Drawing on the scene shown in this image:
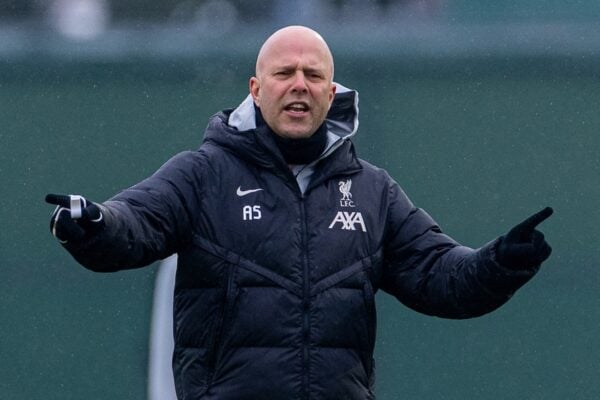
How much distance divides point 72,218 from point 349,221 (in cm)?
63

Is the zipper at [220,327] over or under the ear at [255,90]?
under

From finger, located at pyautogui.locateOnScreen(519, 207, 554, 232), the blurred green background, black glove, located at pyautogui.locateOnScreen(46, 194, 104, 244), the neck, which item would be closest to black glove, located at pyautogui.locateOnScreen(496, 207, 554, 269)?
finger, located at pyautogui.locateOnScreen(519, 207, 554, 232)

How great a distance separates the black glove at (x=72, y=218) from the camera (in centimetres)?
248

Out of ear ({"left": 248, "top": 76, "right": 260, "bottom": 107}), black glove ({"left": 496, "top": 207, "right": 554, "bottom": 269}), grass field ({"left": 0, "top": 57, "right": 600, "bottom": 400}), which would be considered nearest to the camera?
black glove ({"left": 496, "top": 207, "right": 554, "bottom": 269})

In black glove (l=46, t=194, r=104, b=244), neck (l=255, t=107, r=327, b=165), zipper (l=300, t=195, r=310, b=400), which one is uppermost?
neck (l=255, t=107, r=327, b=165)

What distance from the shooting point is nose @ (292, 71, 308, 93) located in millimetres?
2867

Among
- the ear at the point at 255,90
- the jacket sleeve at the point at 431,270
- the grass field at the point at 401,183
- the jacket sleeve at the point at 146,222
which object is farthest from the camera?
the grass field at the point at 401,183

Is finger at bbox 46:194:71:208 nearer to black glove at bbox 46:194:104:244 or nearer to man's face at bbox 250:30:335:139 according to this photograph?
black glove at bbox 46:194:104:244

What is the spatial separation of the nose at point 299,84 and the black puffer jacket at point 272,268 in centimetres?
11

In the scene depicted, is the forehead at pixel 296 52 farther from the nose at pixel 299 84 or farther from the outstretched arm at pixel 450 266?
the outstretched arm at pixel 450 266

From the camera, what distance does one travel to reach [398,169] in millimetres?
4430

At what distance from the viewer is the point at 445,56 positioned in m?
4.48

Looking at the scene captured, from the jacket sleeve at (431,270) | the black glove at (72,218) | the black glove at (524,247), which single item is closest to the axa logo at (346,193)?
the jacket sleeve at (431,270)

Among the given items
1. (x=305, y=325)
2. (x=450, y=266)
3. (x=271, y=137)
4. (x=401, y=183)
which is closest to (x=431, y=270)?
(x=450, y=266)
